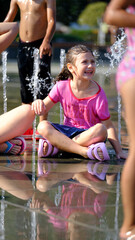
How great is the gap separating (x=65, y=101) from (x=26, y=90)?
1.38 metres

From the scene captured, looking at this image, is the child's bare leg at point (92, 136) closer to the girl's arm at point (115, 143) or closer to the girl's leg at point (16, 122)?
the girl's arm at point (115, 143)

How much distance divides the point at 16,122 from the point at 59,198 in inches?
55.1

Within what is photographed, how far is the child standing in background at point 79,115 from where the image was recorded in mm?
4559

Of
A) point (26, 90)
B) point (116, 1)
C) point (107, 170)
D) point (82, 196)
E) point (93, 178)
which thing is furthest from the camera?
point (26, 90)

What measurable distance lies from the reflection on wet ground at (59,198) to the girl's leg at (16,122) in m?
0.21

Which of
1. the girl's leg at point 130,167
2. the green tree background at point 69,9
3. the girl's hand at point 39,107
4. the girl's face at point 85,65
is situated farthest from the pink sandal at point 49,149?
the green tree background at point 69,9

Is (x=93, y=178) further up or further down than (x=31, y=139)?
further up

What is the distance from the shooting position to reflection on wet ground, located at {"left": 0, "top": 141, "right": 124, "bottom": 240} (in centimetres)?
280

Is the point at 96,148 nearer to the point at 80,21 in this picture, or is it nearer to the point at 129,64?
the point at 129,64

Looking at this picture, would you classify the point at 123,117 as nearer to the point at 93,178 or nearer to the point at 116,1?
the point at 93,178

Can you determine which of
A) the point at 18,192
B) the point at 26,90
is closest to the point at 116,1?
the point at 18,192

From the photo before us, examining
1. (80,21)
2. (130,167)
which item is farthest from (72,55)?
(80,21)

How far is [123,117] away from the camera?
6.96 meters

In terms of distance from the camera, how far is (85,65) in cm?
467
